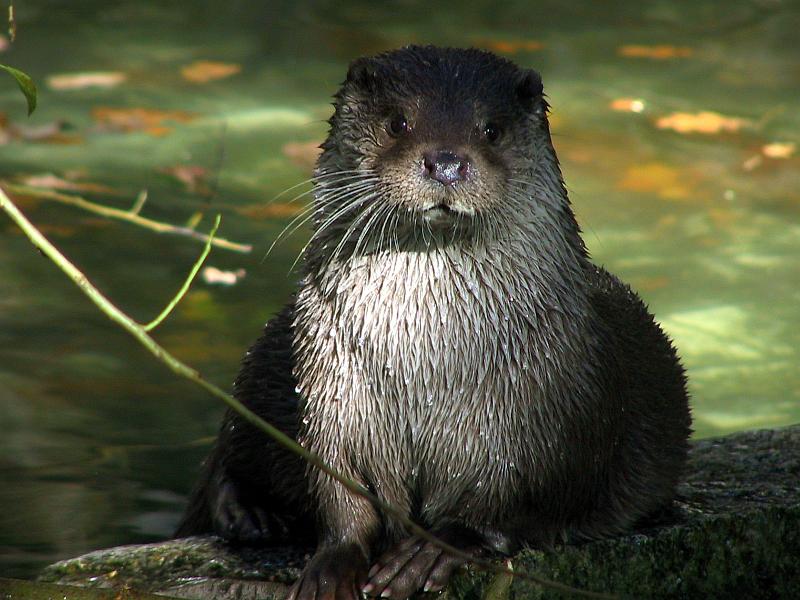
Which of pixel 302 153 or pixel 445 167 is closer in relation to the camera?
pixel 445 167

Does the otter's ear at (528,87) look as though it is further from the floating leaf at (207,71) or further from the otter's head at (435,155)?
the floating leaf at (207,71)

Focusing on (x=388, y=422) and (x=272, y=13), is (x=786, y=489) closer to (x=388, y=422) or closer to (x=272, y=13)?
(x=388, y=422)

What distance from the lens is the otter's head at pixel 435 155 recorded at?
2797 millimetres

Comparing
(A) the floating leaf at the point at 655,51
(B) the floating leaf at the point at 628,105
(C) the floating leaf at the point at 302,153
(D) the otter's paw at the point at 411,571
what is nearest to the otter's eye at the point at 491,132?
(D) the otter's paw at the point at 411,571

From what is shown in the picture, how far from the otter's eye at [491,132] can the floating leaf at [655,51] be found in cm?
672

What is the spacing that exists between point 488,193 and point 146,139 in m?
5.52

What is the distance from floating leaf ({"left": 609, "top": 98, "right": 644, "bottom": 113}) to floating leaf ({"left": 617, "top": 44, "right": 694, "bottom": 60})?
3.00 feet

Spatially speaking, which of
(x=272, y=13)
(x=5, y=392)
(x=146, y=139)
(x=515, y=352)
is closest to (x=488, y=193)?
(x=515, y=352)

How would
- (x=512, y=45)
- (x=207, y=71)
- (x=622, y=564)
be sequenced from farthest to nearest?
(x=512, y=45) < (x=207, y=71) < (x=622, y=564)

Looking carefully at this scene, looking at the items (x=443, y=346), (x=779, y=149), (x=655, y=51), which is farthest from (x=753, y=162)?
(x=443, y=346)

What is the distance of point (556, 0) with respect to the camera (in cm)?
1048

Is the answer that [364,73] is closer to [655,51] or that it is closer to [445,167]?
[445,167]

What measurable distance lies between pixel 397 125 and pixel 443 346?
45 centimetres

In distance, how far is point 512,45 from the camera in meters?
9.40
